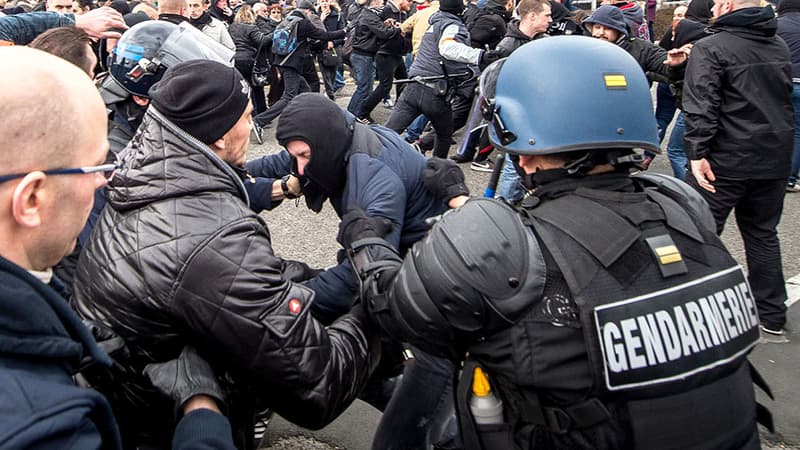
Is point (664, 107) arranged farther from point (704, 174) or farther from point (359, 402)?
point (359, 402)

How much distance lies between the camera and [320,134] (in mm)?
2734

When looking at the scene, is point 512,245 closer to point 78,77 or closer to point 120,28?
point 78,77

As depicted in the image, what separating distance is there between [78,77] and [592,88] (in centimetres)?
120

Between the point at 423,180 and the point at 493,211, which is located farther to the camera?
the point at 423,180

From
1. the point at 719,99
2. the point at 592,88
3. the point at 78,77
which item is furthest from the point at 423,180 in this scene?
the point at 719,99

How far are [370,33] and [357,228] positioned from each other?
24.1 ft

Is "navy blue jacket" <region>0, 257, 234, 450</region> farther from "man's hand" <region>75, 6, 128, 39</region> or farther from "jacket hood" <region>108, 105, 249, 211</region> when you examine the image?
"man's hand" <region>75, 6, 128, 39</region>

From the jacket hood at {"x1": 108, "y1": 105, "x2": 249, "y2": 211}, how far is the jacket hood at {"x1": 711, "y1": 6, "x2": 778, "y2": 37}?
3275 mm

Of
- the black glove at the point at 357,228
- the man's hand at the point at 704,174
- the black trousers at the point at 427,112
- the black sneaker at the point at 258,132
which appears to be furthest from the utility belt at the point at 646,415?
the black sneaker at the point at 258,132

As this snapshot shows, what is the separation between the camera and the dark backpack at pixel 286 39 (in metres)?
8.96

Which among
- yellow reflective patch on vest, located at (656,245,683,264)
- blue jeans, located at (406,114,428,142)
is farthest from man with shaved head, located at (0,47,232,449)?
blue jeans, located at (406,114,428,142)

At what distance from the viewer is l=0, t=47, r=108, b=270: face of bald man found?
3.57 ft

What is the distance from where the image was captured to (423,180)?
9.50 ft

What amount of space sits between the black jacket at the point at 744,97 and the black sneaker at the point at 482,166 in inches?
137
